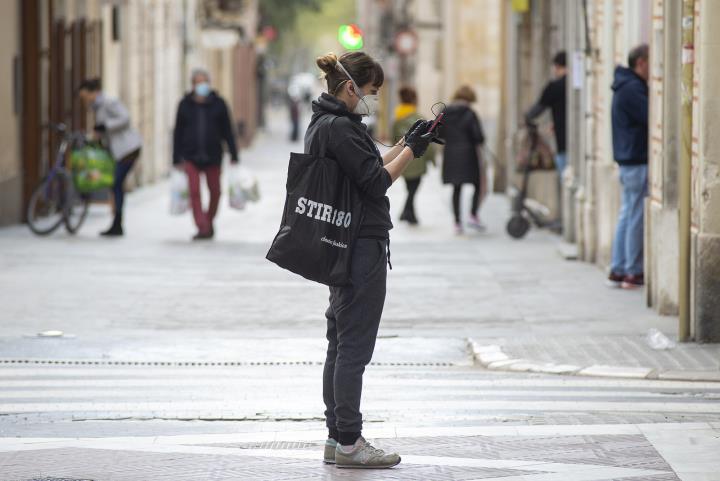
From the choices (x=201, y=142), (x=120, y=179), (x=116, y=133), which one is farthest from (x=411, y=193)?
(x=116, y=133)

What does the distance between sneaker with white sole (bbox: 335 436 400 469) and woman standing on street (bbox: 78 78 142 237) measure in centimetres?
1287

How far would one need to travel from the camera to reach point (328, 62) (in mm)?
7055

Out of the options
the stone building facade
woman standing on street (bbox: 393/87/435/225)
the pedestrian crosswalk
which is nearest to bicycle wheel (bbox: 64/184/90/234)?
woman standing on street (bbox: 393/87/435/225)

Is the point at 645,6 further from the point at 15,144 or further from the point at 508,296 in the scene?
the point at 15,144

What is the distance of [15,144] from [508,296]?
31.0 ft

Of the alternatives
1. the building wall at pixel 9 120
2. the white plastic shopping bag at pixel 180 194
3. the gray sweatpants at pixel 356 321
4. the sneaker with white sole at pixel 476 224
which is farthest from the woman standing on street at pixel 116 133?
the gray sweatpants at pixel 356 321

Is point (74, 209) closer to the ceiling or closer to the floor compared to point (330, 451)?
closer to the ceiling

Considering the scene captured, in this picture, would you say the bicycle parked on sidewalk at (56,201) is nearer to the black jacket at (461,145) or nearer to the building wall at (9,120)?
the building wall at (9,120)

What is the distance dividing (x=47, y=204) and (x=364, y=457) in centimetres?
1304

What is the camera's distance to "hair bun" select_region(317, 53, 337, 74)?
23.1ft

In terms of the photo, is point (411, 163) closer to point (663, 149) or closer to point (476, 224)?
point (476, 224)

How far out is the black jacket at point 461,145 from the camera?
804 inches

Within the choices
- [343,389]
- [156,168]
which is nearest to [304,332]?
[343,389]

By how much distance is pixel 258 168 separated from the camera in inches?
1572
